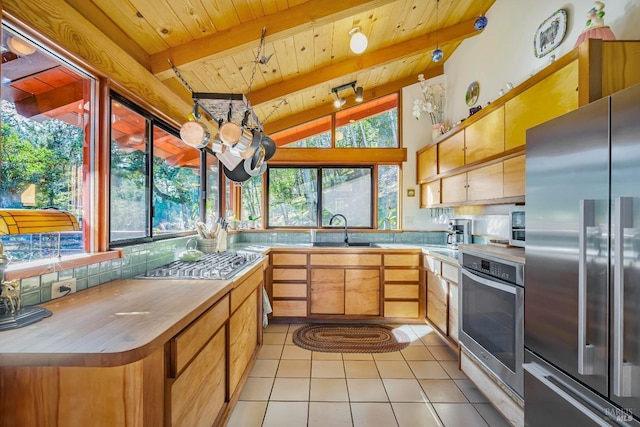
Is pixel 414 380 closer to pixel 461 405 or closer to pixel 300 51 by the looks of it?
pixel 461 405

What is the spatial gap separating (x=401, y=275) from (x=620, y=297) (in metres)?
2.30

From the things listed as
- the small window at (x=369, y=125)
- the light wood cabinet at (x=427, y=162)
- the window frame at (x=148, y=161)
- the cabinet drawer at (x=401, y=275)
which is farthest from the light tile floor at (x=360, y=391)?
the small window at (x=369, y=125)

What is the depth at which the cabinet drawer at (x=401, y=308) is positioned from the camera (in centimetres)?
317

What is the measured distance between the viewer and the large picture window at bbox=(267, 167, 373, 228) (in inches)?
151

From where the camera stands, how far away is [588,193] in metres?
1.06

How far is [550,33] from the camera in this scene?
2.04 m

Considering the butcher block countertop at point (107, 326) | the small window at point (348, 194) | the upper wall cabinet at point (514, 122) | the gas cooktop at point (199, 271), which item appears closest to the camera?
the butcher block countertop at point (107, 326)

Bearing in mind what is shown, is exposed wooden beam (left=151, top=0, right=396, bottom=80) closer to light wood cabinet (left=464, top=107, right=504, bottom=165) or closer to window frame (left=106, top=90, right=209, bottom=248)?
window frame (left=106, top=90, right=209, bottom=248)

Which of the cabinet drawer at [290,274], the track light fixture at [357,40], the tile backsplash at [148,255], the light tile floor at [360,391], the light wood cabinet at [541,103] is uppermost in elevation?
the track light fixture at [357,40]

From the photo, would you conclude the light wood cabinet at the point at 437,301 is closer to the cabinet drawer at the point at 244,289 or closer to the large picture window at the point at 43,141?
the cabinet drawer at the point at 244,289

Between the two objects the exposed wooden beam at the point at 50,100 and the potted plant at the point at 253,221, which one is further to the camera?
the potted plant at the point at 253,221

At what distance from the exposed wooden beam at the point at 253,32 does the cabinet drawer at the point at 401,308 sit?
9.08 feet

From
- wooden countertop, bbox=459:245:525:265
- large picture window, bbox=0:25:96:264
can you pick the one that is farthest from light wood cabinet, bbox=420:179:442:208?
large picture window, bbox=0:25:96:264

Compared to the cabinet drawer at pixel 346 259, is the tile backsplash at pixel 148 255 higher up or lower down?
higher up
